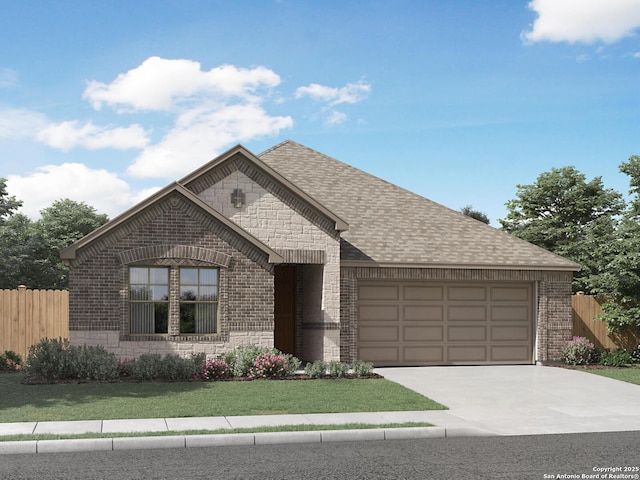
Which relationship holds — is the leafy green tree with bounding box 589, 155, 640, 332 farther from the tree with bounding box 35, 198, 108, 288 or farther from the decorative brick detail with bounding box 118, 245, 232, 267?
the tree with bounding box 35, 198, 108, 288

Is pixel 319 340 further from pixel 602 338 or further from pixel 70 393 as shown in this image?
pixel 602 338

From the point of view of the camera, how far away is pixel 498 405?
15000mm

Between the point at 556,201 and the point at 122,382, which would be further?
the point at 556,201

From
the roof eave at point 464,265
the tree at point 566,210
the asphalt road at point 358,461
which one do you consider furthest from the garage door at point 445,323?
the tree at point 566,210

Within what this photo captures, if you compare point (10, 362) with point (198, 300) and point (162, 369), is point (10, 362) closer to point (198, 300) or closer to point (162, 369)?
point (162, 369)

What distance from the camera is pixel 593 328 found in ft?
80.5

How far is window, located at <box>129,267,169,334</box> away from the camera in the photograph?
18.7 meters

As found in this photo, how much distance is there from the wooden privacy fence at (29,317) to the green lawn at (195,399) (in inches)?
151

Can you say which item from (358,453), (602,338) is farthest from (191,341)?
(602,338)

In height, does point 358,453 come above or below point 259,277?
below

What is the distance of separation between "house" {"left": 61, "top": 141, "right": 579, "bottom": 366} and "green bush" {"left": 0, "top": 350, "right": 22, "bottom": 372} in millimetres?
3121

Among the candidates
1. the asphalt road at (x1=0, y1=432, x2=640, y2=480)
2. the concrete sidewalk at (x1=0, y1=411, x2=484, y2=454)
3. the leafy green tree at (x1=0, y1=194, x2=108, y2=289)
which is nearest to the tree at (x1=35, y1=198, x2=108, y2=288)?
the leafy green tree at (x1=0, y1=194, x2=108, y2=289)

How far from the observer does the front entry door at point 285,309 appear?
22.6 m

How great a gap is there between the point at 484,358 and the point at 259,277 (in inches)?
313
